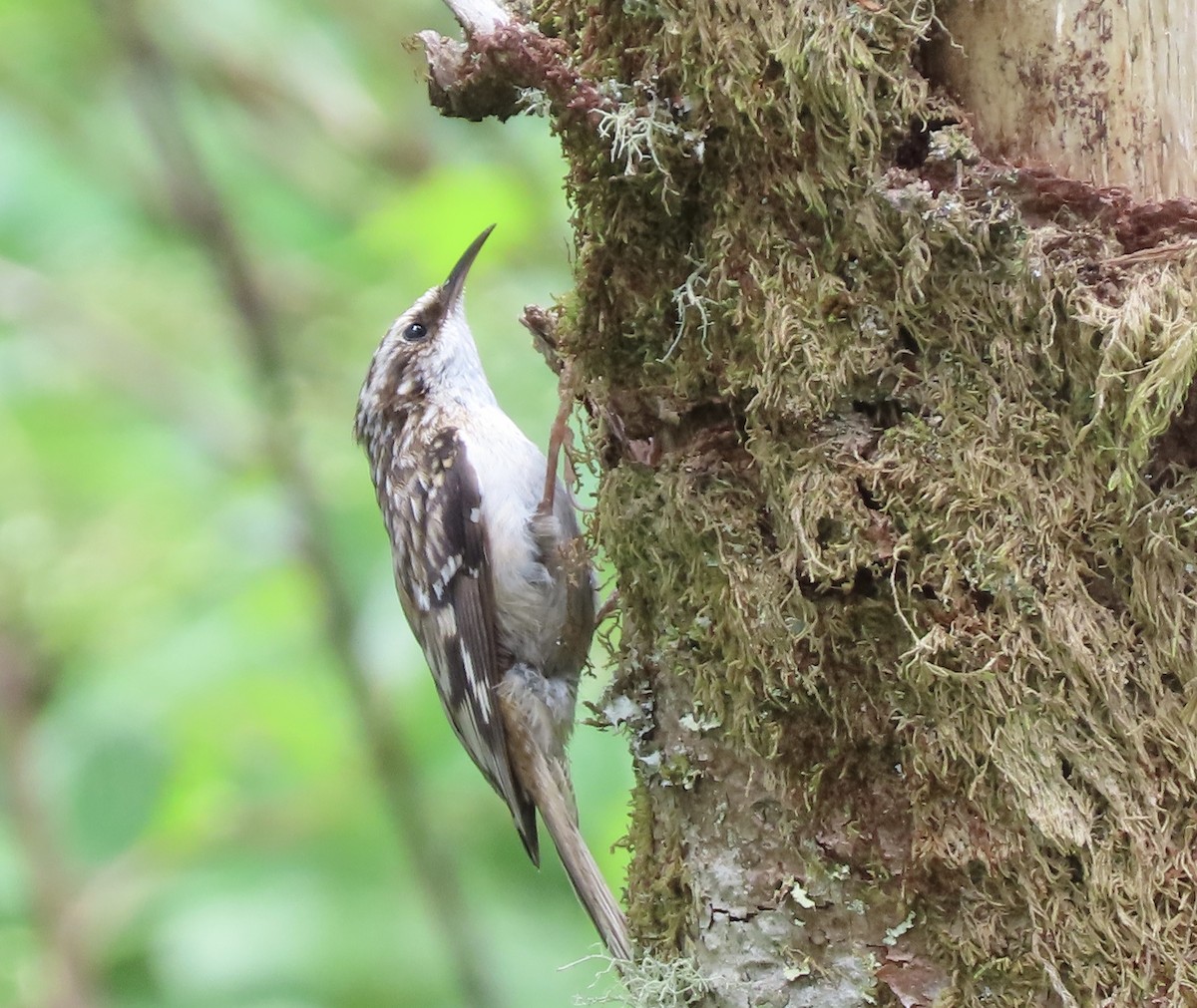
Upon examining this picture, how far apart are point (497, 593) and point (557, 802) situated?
0.59 meters

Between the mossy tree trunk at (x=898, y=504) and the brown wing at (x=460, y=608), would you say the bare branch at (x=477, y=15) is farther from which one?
the brown wing at (x=460, y=608)

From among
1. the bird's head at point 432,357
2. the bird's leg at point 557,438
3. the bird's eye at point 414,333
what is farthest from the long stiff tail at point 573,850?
the bird's eye at point 414,333

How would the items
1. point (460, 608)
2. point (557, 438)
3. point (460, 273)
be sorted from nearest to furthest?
point (557, 438) < point (460, 608) < point (460, 273)

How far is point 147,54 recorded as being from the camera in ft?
9.05

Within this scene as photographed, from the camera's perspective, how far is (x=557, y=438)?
2.70m

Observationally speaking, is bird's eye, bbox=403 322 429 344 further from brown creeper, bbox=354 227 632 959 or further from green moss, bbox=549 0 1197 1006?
green moss, bbox=549 0 1197 1006

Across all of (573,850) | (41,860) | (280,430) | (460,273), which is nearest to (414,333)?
(460,273)

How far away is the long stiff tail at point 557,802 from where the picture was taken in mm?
2564

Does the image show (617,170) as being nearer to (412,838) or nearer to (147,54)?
(147,54)

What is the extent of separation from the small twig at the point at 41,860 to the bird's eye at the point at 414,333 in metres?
1.49

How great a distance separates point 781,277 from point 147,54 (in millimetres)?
1939

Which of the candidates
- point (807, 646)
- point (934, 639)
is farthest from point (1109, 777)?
point (807, 646)

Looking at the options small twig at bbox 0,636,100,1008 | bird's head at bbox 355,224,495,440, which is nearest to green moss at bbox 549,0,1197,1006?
bird's head at bbox 355,224,495,440

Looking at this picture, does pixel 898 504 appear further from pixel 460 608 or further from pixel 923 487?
pixel 460 608
